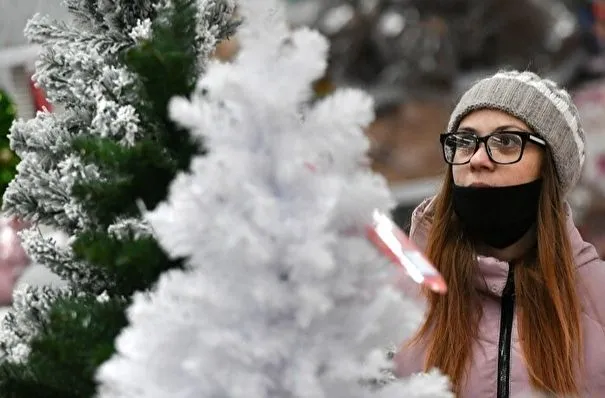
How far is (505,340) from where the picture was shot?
2154 mm

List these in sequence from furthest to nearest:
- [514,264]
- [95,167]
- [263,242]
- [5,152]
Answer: [514,264] < [5,152] < [95,167] < [263,242]

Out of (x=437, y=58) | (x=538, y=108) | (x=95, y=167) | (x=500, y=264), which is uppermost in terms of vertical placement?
(x=437, y=58)

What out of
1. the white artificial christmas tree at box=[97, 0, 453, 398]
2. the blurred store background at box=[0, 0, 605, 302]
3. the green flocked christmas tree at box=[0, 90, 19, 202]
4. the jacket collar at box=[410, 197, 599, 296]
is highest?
the blurred store background at box=[0, 0, 605, 302]

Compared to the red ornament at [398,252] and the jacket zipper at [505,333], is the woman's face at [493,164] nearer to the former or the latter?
the jacket zipper at [505,333]

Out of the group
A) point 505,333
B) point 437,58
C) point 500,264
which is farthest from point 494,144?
point 437,58

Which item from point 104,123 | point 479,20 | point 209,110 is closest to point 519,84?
point 104,123

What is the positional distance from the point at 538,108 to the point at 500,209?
0.22 meters

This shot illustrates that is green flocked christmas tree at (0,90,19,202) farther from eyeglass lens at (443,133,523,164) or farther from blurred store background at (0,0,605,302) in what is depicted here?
blurred store background at (0,0,605,302)

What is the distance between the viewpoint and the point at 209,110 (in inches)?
43.5

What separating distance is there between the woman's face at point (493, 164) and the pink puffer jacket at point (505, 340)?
0.54 ft

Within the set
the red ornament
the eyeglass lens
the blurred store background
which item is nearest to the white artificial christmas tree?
the red ornament

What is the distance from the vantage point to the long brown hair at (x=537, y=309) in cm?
210

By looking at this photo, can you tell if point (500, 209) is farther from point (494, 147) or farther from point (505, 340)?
point (505, 340)

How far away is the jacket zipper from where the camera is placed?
211 centimetres
